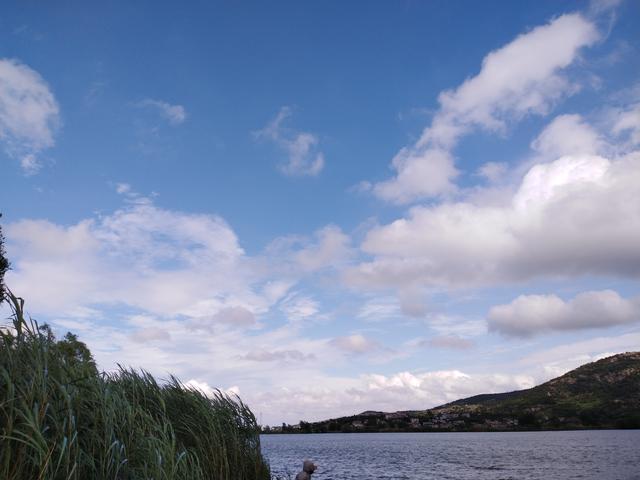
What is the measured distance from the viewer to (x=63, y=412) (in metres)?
9.48

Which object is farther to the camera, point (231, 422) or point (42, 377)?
point (231, 422)

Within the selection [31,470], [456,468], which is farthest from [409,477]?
[31,470]

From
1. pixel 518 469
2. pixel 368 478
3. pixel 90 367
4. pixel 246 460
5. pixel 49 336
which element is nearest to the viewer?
pixel 49 336

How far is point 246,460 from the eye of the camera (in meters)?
20.0

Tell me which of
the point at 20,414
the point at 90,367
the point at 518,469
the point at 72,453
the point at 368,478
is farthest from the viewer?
the point at 518,469

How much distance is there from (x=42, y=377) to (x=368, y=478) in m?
42.9

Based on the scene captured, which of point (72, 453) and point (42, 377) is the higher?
Answer: point (42, 377)

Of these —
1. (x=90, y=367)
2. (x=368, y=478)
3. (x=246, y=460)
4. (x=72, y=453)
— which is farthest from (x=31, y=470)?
(x=368, y=478)

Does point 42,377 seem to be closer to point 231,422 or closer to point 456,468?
point 231,422

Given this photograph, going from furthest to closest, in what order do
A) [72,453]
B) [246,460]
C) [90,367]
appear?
1. [246,460]
2. [90,367]
3. [72,453]

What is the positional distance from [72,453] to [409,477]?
4403 centimetres

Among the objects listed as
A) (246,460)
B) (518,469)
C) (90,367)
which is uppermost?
(90,367)

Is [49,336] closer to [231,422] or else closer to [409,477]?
[231,422]

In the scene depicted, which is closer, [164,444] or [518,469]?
[164,444]
